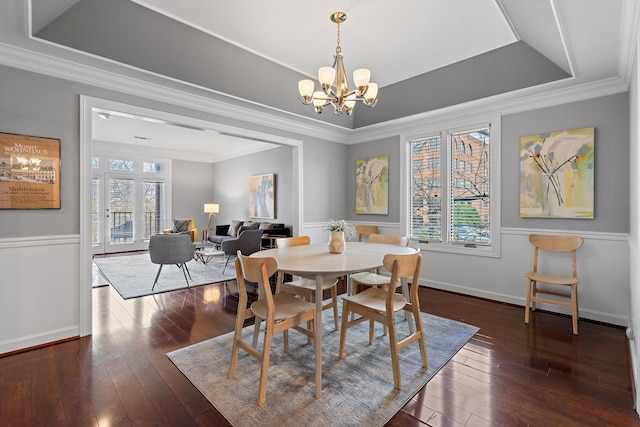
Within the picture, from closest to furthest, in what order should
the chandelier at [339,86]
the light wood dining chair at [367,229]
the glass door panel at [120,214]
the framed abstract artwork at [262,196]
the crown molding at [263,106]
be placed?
the chandelier at [339,86]
the crown molding at [263,106]
the light wood dining chair at [367,229]
the framed abstract artwork at [262,196]
the glass door panel at [120,214]

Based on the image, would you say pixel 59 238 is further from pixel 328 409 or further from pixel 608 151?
pixel 608 151

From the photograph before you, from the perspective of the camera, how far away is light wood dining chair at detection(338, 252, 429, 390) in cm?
209

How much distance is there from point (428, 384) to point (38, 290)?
3.39 meters

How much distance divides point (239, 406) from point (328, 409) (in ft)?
1.83

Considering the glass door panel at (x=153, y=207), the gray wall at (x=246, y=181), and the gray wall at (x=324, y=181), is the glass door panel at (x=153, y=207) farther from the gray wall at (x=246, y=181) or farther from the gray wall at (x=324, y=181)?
the gray wall at (x=324, y=181)

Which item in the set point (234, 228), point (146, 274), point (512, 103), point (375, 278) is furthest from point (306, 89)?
point (234, 228)

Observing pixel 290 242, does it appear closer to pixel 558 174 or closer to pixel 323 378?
pixel 323 378

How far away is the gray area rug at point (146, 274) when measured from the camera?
446cm

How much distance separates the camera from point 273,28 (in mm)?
2867

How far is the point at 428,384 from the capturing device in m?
2.15

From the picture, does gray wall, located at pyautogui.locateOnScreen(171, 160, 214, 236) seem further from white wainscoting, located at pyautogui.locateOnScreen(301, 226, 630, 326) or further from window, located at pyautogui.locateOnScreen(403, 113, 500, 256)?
window, located at pyautogui.locateOnScreen(403, 113, 500, 256)

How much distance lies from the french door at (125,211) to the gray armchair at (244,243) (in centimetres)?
431

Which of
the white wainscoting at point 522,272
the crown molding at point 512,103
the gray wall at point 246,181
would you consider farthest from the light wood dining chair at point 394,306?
the gray wall at point 246,181

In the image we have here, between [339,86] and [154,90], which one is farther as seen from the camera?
[154,90]
